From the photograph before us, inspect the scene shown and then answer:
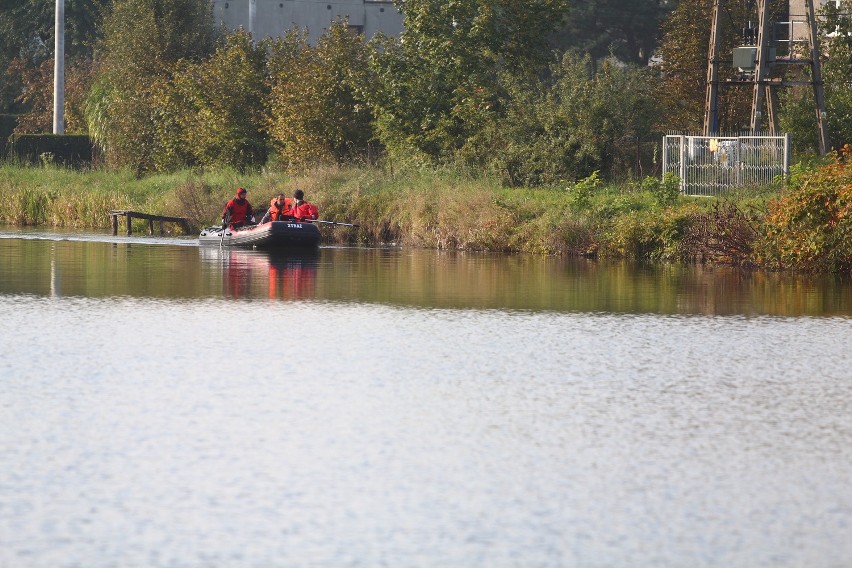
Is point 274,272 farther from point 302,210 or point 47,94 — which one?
point 47,94

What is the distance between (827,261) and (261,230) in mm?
13921

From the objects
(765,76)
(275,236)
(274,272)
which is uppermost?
(765,76)

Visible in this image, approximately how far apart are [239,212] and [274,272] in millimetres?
9899

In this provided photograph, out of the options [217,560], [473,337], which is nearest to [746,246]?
[473,337]

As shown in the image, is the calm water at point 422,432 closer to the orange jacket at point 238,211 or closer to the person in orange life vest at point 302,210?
the person in orange life vest at point 302,210

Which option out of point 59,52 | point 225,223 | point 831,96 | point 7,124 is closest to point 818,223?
point 831,96

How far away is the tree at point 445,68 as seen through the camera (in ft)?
158

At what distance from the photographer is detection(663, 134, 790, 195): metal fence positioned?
129 ft

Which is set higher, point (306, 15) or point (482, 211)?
point (306, 15)

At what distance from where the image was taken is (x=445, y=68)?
1919 inches

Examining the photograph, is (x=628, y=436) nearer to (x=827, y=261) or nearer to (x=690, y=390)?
(x=690, y=390)

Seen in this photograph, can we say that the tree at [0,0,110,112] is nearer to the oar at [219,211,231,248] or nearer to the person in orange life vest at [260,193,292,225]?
the oar at [219,211,231,248]

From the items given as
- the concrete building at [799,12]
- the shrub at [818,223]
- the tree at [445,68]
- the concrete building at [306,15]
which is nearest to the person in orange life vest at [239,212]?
the tree at [445,68]

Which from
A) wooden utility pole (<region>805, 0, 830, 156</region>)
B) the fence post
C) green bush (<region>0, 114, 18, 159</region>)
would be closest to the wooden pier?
the fence post
